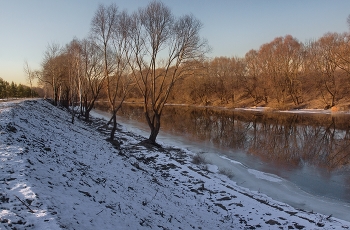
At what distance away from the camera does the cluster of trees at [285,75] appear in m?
48.9

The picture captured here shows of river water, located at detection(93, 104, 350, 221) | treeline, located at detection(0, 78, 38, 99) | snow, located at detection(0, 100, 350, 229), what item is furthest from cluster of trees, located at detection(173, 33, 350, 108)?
treeline, located at detection(0, 78, 38, 99)

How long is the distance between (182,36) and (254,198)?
12.7 meters

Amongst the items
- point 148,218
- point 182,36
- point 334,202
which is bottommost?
point 334,202

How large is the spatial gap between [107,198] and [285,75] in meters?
56.8

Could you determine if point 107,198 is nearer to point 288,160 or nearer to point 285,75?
point 288,160

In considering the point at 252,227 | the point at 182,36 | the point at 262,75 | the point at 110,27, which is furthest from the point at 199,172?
the point at 262,75

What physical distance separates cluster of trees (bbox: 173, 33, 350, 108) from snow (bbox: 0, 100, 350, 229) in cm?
3515

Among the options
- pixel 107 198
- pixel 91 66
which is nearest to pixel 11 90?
pixel 91 66

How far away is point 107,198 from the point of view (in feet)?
21.2

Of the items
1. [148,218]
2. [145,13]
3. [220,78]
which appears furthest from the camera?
[220,78]

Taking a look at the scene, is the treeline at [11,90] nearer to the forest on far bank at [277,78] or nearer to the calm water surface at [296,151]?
the forest on far bank at [277,78]

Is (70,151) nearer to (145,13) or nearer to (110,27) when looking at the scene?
(145,13)

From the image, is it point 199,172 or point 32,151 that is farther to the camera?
point 199,172

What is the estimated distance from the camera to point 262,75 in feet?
208
